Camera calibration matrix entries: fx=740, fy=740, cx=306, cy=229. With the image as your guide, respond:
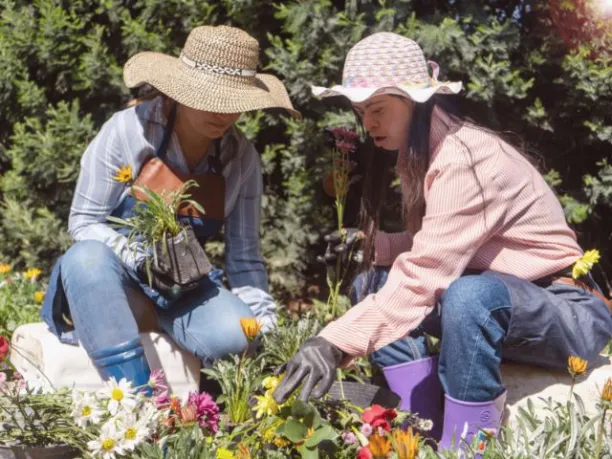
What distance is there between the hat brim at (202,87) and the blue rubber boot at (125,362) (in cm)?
81

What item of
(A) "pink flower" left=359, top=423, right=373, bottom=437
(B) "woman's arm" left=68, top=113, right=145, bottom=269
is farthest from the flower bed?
(B) "woman's arm" left=68, top=113, right=145, bottom=269

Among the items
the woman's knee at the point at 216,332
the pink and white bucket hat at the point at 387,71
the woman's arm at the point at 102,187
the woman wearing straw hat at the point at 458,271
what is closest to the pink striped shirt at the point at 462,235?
the woman wearing straw hat at the point at 458,271

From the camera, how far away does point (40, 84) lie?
4129mm

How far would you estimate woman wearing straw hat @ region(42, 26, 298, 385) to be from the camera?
2.41m

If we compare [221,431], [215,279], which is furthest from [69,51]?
[221,431]

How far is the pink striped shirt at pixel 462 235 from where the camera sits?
2080 mm

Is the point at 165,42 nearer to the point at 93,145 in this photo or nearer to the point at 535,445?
the point at 93,145

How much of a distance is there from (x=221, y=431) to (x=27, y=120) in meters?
2.32

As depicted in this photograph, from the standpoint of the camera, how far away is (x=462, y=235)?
6.87 ft

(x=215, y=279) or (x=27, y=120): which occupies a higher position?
(x=27, y=120)

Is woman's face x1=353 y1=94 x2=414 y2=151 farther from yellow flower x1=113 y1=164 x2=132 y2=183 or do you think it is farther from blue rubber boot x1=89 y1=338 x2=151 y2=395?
blue rubber boot x1=89 y1=338 x2=151 y2=395

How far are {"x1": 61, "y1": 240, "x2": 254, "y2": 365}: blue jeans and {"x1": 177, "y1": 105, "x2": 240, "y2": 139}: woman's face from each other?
52 cm

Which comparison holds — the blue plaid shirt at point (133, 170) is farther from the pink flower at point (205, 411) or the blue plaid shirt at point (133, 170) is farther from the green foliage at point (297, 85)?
the green foliage at point (297, 85)

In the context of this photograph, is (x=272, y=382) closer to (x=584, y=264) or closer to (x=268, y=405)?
(x=268, y=405)
